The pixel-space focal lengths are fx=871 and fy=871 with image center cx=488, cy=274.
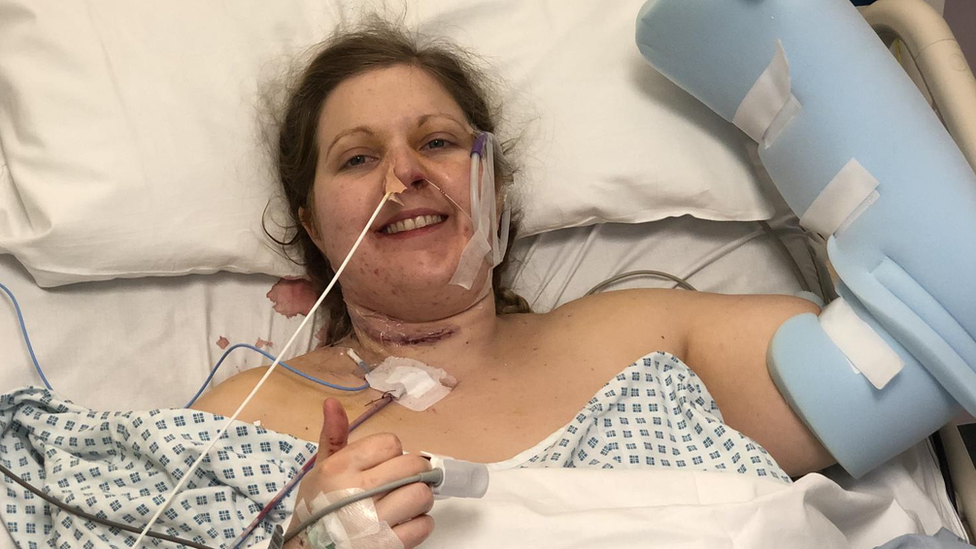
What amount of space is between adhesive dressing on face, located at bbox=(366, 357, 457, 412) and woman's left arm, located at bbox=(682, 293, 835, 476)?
1.38 ft

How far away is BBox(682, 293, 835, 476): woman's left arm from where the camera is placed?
1.36 meters

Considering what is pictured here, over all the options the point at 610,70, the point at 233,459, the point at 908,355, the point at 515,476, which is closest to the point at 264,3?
the point at 610,70

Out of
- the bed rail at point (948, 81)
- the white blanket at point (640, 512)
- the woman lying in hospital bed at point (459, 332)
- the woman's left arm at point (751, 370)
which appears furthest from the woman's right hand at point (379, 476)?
the bed rail at point (948, 81)

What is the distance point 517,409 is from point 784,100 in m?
0.65

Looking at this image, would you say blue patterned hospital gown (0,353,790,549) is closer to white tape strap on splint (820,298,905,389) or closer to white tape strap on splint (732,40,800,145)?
white tape strap on splint (820,298,905,389)

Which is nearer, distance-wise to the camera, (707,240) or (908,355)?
(908,355)

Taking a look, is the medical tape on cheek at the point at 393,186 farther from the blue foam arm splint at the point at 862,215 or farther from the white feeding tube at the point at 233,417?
the blue foam arm splint at the point at 862,215

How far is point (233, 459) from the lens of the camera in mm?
1253

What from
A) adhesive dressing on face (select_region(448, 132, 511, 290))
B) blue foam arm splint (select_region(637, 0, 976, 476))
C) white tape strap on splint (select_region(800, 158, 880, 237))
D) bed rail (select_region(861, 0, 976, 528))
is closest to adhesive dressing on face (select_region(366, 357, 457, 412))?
adhesive dressing on face (select_region(448, 132, 511, 290))

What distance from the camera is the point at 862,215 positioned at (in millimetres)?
1309

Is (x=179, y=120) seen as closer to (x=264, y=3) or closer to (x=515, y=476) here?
(x=264, y=3)

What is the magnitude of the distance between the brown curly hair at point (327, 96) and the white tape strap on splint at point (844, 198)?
1.90ft

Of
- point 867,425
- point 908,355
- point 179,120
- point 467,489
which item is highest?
point 908,355

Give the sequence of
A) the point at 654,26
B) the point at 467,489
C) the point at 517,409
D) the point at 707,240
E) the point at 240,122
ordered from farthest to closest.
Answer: the point at 707,240
the point at 240,122
the point at 654,26
the point at 517,409
the point at 467,489
